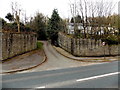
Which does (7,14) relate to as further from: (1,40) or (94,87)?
(94,87)

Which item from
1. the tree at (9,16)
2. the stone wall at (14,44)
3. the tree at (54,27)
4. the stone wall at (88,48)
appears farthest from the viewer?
the tree at (54,27)

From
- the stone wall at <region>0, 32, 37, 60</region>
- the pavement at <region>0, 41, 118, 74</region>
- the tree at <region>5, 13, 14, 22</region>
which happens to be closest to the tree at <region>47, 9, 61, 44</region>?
the tree at <region>5, 13, 14, 22</region>

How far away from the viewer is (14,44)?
66.5 feet

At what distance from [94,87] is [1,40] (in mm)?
14020

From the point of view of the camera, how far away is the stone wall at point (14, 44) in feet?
58.5

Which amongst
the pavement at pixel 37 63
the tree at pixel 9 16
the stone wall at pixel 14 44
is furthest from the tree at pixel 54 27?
the pavement at pixel 37 63

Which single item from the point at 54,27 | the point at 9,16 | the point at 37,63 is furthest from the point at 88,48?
the point at 9,16

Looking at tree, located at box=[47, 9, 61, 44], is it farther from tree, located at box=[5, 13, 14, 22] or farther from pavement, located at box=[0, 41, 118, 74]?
pavement, located at box=[0, 41, 118, 74]

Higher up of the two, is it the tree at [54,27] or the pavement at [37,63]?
the tree at [54,27]

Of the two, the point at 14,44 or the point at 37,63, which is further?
the point at 14,44

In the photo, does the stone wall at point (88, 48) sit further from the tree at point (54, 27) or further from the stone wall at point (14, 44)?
the tree at point (54, 27)

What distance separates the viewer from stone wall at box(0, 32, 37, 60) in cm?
1784

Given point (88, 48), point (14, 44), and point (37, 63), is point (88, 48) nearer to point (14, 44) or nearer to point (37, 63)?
point (37, 63)

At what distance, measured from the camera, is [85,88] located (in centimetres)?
795
